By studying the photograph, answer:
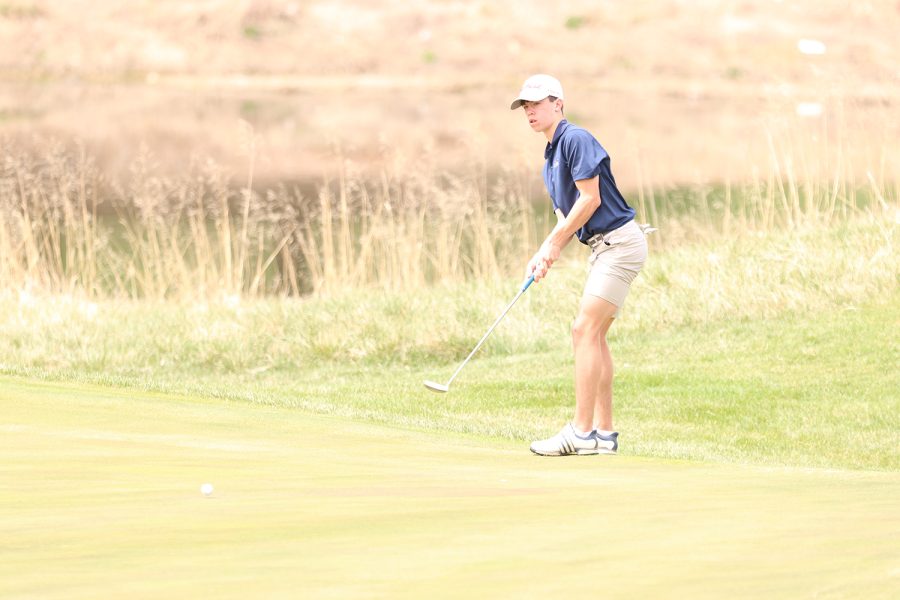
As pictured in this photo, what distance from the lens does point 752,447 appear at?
28.6ft

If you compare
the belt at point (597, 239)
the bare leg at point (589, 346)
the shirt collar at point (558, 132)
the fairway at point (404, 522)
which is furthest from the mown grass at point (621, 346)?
the fairway at point (404, 522)

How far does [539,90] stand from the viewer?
6.45 metres

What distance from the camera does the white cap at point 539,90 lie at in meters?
6.42

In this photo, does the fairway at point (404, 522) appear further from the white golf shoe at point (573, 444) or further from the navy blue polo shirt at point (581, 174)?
the navy blue polo shirt at point (581, 174)

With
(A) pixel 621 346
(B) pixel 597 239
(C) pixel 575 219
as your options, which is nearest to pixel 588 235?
(B) pixel 597 239

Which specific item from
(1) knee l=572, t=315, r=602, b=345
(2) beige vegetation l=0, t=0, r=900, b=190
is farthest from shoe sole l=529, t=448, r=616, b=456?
(2) beige vegetation l=0, t=0, r=900, b=190

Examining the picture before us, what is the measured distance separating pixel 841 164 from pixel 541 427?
24.4 feet

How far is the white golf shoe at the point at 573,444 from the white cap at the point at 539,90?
1.45 metres

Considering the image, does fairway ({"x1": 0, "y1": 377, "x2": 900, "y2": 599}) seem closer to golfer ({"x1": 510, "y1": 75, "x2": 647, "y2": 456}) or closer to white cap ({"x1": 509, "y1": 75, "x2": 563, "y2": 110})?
golfer ({"x1": 510, "y1": 75, "x2": 647, "y2": 456})

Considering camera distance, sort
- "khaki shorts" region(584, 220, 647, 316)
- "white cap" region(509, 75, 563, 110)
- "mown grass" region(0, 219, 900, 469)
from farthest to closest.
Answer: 1. "mown grass" region(0, 219, 900, 469)
2. "khaki shorts" region(584, 220, 647, 316)
3. "white cap" region(509, 75, 563, 110)

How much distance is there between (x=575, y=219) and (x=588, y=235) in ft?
0.98

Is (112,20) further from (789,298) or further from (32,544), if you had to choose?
(32,544)

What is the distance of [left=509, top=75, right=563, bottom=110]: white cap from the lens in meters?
6.42

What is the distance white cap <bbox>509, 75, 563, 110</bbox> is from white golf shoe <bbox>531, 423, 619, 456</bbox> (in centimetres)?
145
